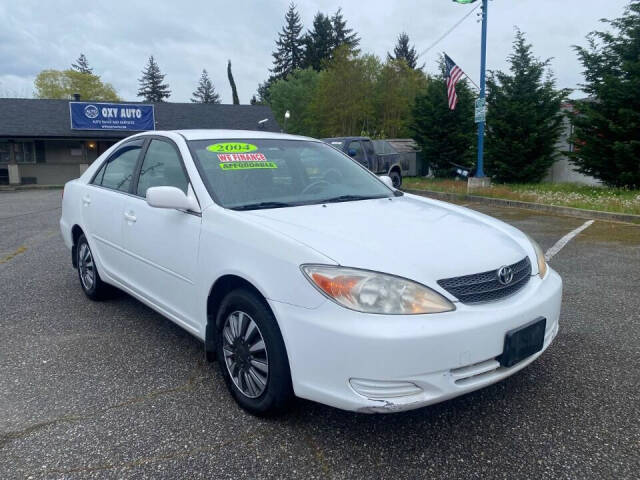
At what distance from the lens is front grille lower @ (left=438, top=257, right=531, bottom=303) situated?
236 centimetres

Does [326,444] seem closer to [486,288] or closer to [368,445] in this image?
[368,445]

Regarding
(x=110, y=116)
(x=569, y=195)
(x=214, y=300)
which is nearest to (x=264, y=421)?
(x=214, y=300)

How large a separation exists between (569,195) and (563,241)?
567 centimetres

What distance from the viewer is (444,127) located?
19453mm

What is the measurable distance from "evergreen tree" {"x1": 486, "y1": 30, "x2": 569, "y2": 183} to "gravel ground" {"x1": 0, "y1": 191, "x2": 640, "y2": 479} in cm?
1271

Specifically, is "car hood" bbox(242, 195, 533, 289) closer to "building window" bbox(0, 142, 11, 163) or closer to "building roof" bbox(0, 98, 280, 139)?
"building roof" bbox(0, 98, 280, 139)

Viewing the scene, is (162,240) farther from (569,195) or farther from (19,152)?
(19,152)

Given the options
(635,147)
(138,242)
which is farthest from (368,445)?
(635,147)

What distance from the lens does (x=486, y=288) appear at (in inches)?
96.6

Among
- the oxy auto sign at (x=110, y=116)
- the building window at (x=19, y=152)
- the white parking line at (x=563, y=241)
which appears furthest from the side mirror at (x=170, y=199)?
the building window at (x=19, y=152)

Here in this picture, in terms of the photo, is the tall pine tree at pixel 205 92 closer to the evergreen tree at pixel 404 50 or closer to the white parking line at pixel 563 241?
Answer: the evergreen tree at pixel 404 50

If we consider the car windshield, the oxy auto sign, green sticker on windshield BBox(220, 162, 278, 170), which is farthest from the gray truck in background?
the oxy auto sign

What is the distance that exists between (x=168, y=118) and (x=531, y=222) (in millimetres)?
26463

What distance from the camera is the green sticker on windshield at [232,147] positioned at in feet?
11.6
